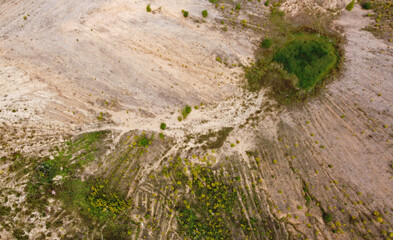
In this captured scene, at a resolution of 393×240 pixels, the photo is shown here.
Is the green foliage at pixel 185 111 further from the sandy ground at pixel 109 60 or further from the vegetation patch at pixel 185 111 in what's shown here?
the sandy ground at pixel 109 60

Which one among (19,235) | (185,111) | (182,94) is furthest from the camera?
(182,94)

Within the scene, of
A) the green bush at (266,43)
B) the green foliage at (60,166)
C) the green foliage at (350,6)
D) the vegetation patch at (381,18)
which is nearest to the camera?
the green foliage at (60,166)

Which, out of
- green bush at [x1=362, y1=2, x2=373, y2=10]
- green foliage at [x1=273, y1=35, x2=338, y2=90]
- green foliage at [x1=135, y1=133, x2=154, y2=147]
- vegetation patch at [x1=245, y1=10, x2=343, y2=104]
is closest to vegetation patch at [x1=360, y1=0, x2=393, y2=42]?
green bush at [x1=362, y1=2, x2=373, y2=10]

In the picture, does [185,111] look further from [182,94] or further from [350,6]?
[350,6]

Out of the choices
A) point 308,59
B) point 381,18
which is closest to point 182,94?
point 308,59

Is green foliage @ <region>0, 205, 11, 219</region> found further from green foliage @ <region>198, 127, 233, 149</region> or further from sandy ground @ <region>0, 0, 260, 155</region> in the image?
green foliage @ <region>198, 127, 233, 149</region>

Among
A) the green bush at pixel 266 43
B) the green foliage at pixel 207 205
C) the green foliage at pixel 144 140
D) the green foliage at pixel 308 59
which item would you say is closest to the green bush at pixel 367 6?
the green foliage at pixel 308 59
